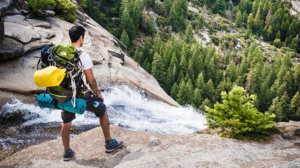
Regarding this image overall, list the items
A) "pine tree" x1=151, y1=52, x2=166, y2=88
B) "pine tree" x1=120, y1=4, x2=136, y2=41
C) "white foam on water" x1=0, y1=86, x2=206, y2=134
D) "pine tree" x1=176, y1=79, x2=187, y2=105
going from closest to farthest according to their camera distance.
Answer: "white foam on water" x1=0, y1=86, x2=206, y2=134, "pine tree" x1=176, y1=79, x2=187, y2=105, "pine tree" x1=151, y1=52, x2=166, y2=88, "pine tree" x1=120, y1=4, x2=136, y2=41

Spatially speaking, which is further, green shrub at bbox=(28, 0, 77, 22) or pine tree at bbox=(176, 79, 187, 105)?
pine tree at bbox=(176, 79, 187, 105)

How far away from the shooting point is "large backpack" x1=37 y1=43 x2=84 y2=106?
15.5 ft

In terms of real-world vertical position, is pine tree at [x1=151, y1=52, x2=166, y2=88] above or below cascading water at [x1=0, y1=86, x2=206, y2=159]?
below

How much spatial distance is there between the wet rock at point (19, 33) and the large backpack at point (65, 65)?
9.65 meters

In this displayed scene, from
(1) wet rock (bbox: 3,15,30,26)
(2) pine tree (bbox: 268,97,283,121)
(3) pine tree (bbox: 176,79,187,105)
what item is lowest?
(2) pine tree (bbox: 268,97,283,121)

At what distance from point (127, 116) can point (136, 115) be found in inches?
21.9

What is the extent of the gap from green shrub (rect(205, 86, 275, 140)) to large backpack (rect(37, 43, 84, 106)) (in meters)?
4.41

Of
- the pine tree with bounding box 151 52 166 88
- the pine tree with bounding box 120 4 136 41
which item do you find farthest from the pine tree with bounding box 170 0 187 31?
the pine tree with bounding box 151 52 166 88

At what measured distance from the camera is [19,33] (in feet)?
43.3

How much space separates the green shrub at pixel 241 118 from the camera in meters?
6.77

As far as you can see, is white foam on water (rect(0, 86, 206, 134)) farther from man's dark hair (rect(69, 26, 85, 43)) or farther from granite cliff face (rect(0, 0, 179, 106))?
man's dark hair (rect(69, 26, 85, 43))

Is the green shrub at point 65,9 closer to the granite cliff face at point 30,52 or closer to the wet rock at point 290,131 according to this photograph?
the granite cliff face at point 30,52

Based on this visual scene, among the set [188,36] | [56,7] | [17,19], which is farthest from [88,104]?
[188,36]

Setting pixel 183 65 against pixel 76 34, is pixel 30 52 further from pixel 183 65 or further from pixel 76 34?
pixel 183 65
